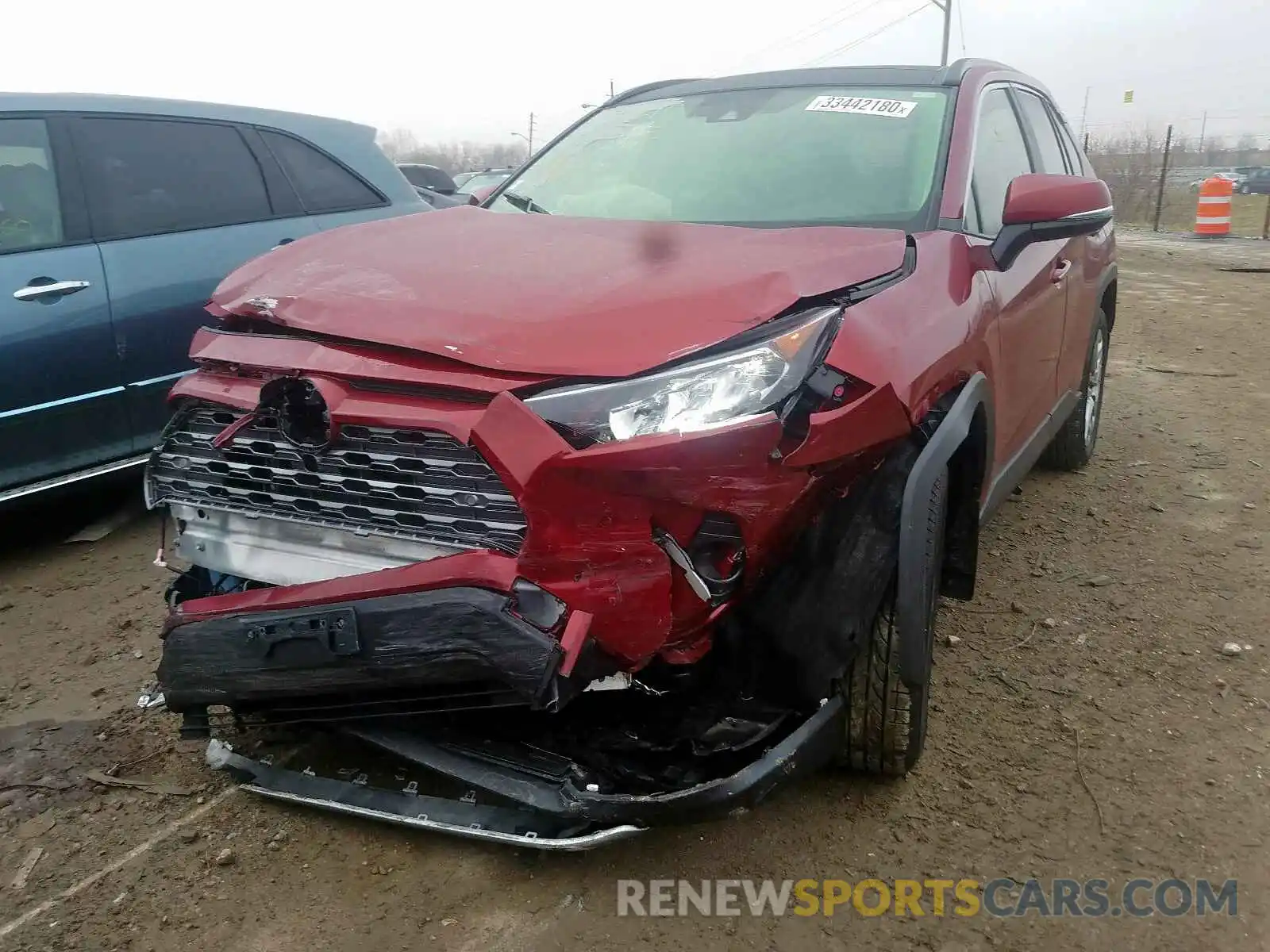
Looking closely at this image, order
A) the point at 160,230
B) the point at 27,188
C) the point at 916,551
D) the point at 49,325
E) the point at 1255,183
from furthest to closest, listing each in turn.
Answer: the point at 1255,183
the point at 160,230
the point at 27,188
the point at 49,325
the point at 916,551

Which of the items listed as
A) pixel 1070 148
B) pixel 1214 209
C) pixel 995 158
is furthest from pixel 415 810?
pixel 1214 209

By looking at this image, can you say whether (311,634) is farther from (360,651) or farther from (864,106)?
(864,106)

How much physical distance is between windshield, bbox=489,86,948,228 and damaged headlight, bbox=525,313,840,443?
968 millimetres

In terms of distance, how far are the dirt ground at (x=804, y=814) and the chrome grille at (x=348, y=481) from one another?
80cm

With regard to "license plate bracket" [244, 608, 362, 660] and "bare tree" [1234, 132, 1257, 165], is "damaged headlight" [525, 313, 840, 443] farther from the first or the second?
"bare tree" [1234, 132, 1257, 165]

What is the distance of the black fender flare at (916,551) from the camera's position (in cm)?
202

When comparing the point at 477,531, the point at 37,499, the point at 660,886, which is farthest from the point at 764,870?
the point at 37,499

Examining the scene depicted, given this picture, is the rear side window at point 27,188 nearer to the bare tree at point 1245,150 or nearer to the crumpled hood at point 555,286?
the crumpled hood at point 555,286

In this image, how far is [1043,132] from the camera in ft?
13.1

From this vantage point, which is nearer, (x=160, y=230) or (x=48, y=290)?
(x=48, y=290)

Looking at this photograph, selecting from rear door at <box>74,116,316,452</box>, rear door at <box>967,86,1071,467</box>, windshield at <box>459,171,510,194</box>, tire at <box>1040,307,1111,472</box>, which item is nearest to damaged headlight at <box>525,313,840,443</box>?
rear door at <box>967,86,1071,467</box>

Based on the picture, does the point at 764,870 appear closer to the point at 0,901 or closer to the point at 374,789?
the point at 374,789

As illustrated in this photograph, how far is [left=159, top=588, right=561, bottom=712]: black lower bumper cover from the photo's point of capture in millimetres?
1775
